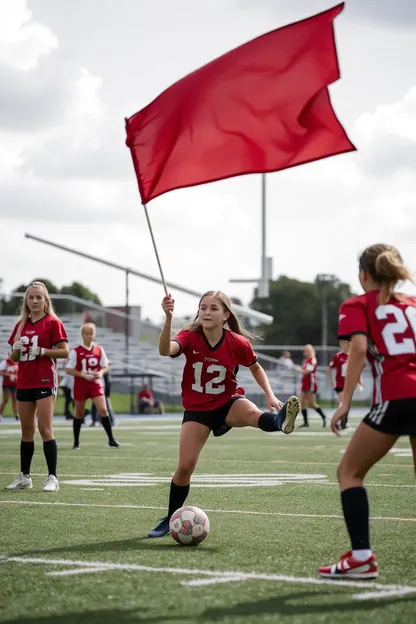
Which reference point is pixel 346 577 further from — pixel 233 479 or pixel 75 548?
pixel 233 479

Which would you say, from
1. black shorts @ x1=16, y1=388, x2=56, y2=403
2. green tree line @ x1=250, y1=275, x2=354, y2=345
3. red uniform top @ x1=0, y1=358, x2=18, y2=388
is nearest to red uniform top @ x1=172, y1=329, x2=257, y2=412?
black shorts @ x1=16, y1=388, x2=56, y2=403

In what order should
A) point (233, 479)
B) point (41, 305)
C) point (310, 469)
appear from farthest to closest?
point (310, 469) < point (233, 479) < point (41, 305)

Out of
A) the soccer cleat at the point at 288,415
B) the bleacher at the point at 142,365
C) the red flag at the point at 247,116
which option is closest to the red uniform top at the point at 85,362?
the red flag at the point at 247,116

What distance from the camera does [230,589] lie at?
5902mm

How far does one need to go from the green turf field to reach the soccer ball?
0.08 meters

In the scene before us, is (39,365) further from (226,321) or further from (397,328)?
(397,328)

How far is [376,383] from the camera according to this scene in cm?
635

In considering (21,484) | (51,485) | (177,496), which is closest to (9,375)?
(21,484)

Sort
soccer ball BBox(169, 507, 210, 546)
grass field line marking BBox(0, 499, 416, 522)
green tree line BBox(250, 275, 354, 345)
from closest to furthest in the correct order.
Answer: soccer ball BBox(169, 507, 210, 546) → grass field line marking BBox(0, 499, 416, 522) → green tree line BBox(250, 275, 354, 345)

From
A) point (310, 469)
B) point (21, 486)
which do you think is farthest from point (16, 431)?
point (21, 486)

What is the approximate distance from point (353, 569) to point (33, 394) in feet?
19.1

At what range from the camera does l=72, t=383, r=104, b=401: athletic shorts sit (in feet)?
61.2

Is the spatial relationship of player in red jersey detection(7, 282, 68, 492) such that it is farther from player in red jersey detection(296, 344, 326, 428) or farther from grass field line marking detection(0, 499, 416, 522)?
player in red jersey detection(296, 344, 326, 428)

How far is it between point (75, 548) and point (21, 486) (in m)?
4.19
